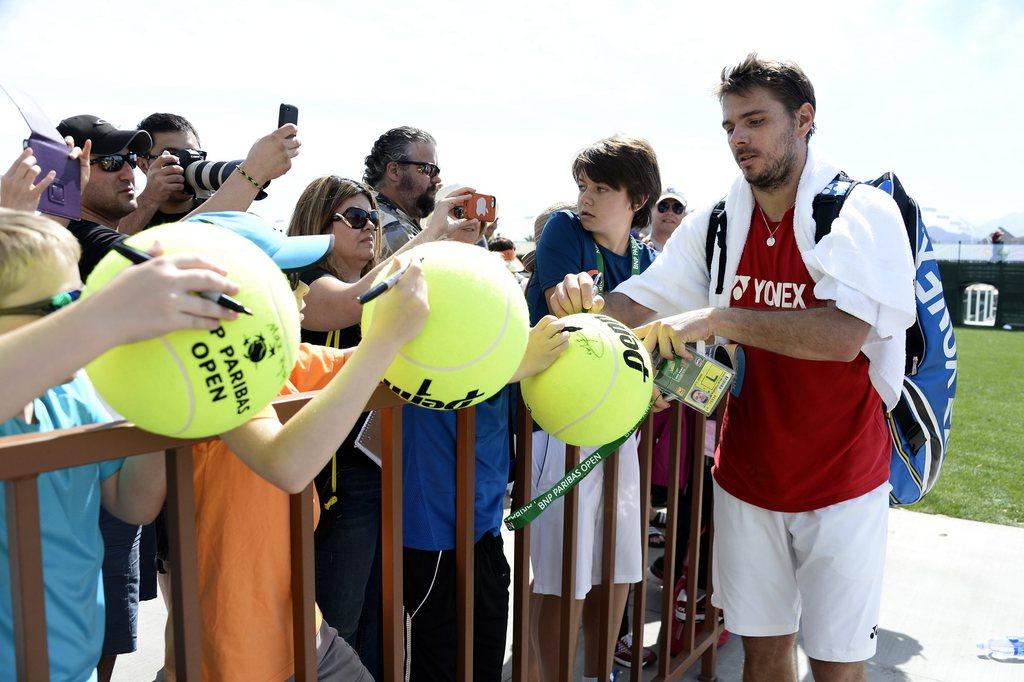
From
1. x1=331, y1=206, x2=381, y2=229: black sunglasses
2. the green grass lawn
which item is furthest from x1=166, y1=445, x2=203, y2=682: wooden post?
the green grass lawn

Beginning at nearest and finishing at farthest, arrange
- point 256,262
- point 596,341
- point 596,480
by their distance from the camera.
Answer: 1. point 256,262
2. point 596,341
3. point 596,480

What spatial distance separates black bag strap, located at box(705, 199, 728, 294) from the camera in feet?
9.37

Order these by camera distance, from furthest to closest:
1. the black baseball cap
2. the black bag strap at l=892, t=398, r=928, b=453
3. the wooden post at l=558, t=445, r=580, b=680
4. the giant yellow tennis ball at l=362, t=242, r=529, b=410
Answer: the black baseball cap
the black bag strap at l=892, t=398, r=928, b=453
the wooden post at l=558, t=445, r=580, b=680
the giant yellow tennis ball at l=362, t=242, r=529, b=410

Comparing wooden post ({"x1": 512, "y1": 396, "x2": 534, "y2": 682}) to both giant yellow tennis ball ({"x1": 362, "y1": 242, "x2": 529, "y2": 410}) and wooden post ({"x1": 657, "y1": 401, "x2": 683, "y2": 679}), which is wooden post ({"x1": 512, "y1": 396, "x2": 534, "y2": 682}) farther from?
wooden post ({"x1": 657, "y1": 401, "x2": 683, "y2": 679})

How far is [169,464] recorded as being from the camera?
1.42 m

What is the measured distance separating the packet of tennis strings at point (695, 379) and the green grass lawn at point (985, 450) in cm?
462

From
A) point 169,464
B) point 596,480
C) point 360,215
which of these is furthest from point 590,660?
point 169,464

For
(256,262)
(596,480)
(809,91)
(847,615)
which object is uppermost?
(809,91)

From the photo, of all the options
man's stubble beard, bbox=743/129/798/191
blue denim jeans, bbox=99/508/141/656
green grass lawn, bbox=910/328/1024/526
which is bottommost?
green grass lawn, bbox=910/328/1024/526

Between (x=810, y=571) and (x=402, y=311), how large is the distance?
191 cm

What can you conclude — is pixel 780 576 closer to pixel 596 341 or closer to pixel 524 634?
pixel 524 634

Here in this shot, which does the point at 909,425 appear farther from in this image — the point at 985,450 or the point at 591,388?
the point at 985,450

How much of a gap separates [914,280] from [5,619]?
2.52 metres

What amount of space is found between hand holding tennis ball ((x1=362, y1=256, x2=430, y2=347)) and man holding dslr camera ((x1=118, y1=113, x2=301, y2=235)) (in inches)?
58.3
